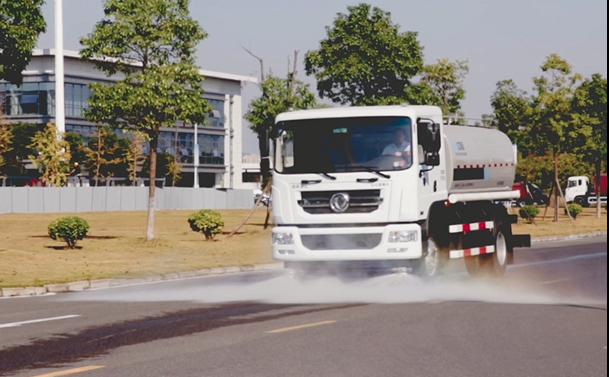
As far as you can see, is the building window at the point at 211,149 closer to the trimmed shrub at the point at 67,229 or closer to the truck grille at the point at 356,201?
the trimmed shrub at the point at 67,229

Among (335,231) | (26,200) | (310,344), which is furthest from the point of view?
(26,200)

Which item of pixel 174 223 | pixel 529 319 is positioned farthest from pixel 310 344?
pixel 174 223

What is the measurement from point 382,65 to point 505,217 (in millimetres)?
19487

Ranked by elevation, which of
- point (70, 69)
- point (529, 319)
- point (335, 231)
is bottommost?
point (529, 319)

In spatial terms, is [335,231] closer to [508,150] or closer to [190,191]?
[508,150]

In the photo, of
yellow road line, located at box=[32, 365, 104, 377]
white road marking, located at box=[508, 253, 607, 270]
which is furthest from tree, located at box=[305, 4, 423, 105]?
yellow road line, located at box=[32, 365, 104, 377]

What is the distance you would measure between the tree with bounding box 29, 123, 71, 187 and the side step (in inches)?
2241

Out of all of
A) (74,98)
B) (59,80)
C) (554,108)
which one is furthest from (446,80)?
(74,98)

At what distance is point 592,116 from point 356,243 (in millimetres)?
40730

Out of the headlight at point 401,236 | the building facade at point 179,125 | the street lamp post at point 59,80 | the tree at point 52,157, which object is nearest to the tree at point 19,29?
the headlight at point 401,236

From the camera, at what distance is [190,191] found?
285 ft

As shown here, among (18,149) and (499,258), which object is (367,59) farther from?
(18,149)

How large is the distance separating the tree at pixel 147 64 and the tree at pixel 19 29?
58.6 inches

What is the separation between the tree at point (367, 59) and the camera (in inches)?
1560
